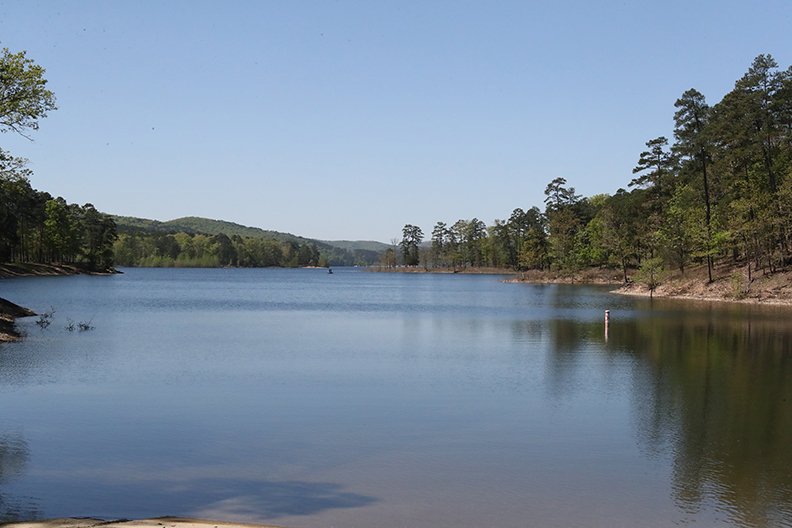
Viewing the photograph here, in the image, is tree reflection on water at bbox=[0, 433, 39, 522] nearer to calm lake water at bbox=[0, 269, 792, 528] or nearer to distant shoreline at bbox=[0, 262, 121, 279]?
calm lake water at bbox=[0, 269, 792, 528]

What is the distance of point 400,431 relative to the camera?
16219mm

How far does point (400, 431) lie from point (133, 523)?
7464 millimetres

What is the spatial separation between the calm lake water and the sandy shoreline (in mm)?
616

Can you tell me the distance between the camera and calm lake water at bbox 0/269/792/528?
1123 cm

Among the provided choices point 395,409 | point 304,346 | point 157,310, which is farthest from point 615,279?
point 395,409

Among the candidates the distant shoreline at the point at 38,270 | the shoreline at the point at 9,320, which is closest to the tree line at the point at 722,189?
the shoreline at the point at 9,320

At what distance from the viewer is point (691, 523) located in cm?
1054

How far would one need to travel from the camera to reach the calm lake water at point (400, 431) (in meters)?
11.2

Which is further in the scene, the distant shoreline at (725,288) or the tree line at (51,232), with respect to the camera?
the tree line at (51,232)

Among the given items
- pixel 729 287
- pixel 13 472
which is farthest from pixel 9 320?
pixel 729 287

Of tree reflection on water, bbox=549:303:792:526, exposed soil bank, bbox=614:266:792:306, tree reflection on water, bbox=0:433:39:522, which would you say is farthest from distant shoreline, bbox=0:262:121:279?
tree reflection on water, bbox=0:433:39:522

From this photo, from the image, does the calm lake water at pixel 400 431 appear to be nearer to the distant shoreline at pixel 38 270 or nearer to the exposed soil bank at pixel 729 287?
the exposed soil bank at pixel 729 287

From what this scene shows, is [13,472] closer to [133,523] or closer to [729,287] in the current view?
[133,523]

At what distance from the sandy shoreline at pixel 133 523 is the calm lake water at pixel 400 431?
0.62m
